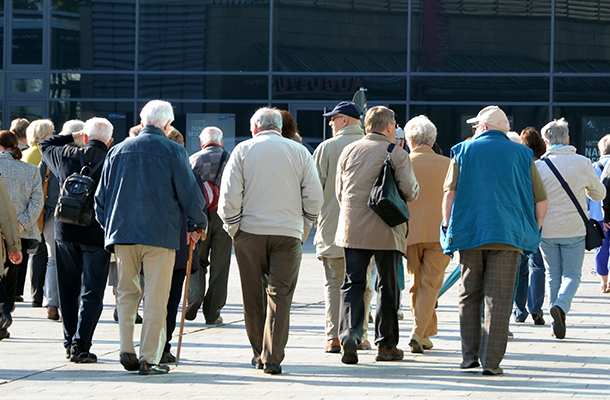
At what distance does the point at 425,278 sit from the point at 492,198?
1129 mm

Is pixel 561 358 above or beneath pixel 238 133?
beneath

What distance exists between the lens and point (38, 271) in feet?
33.7

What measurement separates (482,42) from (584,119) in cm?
270

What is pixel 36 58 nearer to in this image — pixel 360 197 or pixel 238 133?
pixel 238 133

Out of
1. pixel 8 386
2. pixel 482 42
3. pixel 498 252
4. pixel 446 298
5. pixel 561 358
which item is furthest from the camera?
pixel 482 42

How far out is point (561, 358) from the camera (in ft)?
24.4

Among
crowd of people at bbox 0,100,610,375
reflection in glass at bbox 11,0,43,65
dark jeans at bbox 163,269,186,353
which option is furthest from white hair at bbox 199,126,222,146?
reflection in glass at bbox 11,0,43,65

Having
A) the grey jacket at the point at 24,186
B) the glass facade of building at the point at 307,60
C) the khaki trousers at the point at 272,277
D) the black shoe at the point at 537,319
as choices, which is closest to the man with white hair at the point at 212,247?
the grey jacket at the point at 24,186

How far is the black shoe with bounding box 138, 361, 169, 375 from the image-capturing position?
6.62 m

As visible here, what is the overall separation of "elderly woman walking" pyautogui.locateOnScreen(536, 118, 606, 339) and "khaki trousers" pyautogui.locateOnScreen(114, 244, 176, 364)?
12.2 feet

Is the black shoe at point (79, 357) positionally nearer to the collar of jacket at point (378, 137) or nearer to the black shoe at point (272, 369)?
the black shoe at point (272, 369)

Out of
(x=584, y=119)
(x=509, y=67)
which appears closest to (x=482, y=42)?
(x=509, y=67)

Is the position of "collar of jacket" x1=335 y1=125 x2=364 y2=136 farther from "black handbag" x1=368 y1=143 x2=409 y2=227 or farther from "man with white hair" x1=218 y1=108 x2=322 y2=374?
"man with white hair" x1=218 y1=108 x2=322 y2=374

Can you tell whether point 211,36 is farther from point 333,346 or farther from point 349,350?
point 349,350
